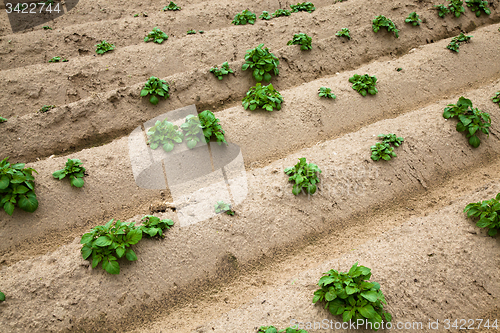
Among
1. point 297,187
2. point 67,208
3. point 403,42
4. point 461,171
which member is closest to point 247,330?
point 297,187

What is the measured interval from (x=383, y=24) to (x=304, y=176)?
5.78 meters

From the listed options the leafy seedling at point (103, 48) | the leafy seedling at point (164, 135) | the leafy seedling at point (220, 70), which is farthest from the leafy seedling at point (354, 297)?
the leafy seedling at point (103, 48)

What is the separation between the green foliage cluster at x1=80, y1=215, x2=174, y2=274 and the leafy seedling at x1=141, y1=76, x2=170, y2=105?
10.5ft

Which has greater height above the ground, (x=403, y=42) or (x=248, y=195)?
(x=403, y=42)

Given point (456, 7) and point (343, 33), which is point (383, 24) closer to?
point (343, 33)

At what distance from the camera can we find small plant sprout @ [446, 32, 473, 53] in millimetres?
7488

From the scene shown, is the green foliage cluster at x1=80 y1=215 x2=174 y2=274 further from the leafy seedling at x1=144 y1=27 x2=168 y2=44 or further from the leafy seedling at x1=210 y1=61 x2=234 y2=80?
the leafy seedling at x1=144 y1=27 x2=168 y2=44

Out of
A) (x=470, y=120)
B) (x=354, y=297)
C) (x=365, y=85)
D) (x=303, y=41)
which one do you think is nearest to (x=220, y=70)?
(x=303, y=41)

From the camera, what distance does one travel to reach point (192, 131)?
5.34 metres

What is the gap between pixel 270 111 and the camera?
243 inches

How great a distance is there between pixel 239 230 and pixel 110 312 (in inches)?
78.5

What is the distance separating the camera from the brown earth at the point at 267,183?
3.88m

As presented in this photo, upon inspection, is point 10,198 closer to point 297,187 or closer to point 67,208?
A: point 67,208

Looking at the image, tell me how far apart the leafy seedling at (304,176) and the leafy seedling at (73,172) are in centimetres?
343
